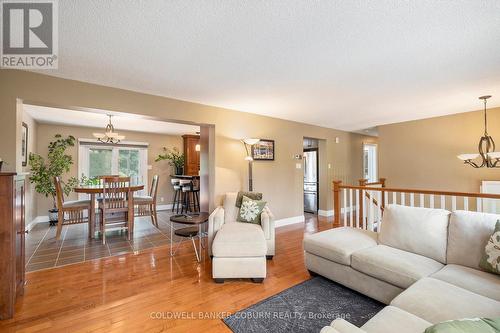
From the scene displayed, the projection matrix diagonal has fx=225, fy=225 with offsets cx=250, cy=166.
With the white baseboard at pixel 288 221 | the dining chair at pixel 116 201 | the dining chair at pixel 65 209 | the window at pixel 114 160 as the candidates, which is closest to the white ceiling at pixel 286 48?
the dining chair at pixel 116 201

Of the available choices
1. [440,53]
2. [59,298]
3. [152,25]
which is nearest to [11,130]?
[59,298]

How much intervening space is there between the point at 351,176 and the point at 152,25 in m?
6.16

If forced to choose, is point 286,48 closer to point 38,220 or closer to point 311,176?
point 311,176

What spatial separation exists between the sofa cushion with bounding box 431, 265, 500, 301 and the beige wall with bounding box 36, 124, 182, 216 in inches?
261

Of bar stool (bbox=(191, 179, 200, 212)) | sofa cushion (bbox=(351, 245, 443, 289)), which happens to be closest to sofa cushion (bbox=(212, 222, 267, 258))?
sofa cushion (bbox=(351, 245, 443, 289))

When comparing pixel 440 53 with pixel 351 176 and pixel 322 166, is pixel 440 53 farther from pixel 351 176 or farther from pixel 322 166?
pixel 351 176

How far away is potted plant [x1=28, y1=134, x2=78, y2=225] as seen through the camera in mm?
4574

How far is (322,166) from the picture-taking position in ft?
19.6

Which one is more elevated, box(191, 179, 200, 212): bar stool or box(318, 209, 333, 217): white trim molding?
box(191, 179, 200, 212): bar stool

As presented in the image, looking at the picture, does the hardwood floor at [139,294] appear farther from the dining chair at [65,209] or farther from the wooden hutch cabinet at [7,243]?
the dining chair at [65,209]

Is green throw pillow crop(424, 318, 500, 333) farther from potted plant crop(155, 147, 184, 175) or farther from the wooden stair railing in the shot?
potted plant crop(155, 147, 184, 175)

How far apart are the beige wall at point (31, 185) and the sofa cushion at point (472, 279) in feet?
20.7

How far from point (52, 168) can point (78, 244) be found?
2.25 metres

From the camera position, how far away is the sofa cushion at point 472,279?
1.49 meters
